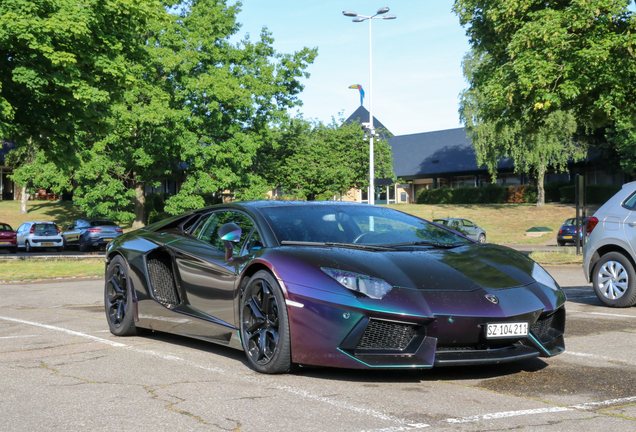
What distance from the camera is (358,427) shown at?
A: 359 cm

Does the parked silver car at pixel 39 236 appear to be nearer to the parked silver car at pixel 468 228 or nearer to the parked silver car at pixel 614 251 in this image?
the parked silver car at pixel 468 228

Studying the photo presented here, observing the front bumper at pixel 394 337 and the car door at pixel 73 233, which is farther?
the car door at pixel 73 233

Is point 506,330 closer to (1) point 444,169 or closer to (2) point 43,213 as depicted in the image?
(2) point 43,213

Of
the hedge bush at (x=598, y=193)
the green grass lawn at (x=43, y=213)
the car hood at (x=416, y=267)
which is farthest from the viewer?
the hedge bush at (x=598, y=193)

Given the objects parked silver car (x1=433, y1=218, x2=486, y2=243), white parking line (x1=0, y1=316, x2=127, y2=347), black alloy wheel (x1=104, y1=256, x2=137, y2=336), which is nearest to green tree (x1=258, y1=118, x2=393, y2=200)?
parked silver car (x1=433, y1=218, x2=486, y2=243)

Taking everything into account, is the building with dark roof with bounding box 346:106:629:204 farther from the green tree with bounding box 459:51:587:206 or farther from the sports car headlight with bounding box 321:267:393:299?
the sports car headlight with bounding box 321:267:393:299

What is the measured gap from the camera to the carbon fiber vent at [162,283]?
20.8ft

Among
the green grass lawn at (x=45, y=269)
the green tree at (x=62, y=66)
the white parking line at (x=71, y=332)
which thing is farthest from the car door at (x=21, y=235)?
the white parking line at (x=71, y=332)

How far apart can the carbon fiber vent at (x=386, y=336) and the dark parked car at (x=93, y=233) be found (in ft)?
94.8

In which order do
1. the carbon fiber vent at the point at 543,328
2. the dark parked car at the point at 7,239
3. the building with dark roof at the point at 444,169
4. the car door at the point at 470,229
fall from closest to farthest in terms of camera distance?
1. the carbon fiber vent at the point at 543,328
2. the dark parked car at the point at 7,239
3. the car door at the point at 470,229
4. the building with dark roof at the point at 444,169

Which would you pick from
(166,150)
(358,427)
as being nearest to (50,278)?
(358,427)

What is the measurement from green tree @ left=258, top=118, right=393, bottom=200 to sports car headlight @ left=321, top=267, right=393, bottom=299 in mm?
39219

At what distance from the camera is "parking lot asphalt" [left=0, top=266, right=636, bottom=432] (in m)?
3.74

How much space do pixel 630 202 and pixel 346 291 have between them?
613cm
